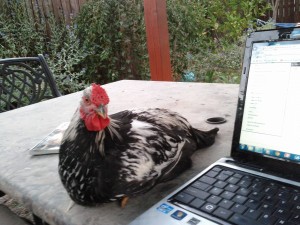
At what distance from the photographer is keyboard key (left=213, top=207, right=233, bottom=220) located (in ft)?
1.60

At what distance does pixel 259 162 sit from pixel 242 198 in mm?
112

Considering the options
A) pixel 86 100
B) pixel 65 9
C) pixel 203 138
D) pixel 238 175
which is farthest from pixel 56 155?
pixel 65 9

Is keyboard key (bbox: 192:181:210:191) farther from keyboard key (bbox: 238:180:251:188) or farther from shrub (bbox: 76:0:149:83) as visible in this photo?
shrub (bbox: 76:0:149:83)

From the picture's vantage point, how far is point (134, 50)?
10.4 ft

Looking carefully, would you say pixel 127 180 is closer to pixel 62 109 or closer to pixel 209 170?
pixel 209 170

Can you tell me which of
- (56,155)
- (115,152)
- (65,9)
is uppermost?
(65,9)

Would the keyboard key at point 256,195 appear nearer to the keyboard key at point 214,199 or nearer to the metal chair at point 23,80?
the keyboard key at point 214,199

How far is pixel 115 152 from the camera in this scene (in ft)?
2.00

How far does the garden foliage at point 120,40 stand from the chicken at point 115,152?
87.8 inches

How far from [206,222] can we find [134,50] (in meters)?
2.81

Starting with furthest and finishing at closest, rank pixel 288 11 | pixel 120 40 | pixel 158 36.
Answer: pixel 288 11
pixel 120 40
pixel 158 36

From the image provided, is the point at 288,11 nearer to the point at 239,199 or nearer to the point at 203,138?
the point at 203,138

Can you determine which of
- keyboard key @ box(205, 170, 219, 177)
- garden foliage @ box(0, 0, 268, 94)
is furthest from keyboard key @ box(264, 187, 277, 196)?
garden foliage @ box(0, 0, 268, 94)

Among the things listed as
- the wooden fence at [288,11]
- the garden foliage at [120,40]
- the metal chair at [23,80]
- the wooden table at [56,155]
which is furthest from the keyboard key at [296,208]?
the wooden fence at [288,11]
